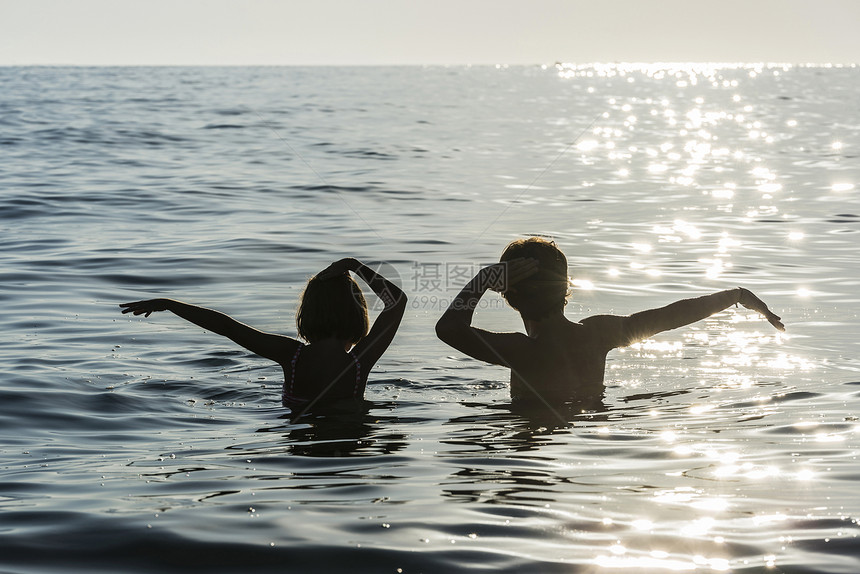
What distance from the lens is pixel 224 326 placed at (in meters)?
5.95

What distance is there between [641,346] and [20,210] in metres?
12.4

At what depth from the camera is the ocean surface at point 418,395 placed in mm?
3990

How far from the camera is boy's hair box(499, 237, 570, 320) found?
610 centimetres

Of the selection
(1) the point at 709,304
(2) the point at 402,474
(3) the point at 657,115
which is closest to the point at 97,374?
(2) the point at 402,474

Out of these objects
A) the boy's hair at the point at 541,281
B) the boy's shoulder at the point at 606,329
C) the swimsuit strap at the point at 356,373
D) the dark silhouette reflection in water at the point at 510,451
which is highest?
the boy's hair at the point at 541,281

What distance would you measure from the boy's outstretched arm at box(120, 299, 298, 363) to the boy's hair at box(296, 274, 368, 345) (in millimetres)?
176

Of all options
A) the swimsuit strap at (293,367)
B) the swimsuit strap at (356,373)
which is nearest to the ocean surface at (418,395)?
the swimsuit strap at (356,373)

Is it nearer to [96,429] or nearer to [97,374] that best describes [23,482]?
[96,429]

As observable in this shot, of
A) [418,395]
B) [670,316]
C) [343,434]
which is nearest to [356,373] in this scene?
[343,434]

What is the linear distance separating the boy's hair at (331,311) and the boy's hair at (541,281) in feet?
3.36

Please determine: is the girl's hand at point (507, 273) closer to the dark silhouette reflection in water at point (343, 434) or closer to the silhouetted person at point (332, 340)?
the silhouetted person at point (332, 340)

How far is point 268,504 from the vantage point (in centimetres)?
444

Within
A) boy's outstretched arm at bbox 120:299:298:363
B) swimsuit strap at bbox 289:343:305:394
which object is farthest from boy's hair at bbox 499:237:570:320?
boy's outstretched arm at bbox 120:299:298:363

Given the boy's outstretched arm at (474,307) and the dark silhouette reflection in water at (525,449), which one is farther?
the boy's outstretched arm at (474,307)
